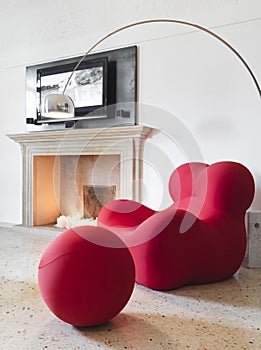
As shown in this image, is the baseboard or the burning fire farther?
the burning fire

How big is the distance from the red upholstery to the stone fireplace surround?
1.02 m

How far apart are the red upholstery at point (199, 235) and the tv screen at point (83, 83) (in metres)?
1.61

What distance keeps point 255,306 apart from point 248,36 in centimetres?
223

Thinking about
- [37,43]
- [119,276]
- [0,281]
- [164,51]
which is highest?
[37,43]

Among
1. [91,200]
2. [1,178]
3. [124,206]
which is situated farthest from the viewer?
[1,178]

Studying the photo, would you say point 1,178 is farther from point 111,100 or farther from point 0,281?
point 0,281

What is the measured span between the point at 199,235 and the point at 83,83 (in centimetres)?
237

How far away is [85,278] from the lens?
1600 millimetres

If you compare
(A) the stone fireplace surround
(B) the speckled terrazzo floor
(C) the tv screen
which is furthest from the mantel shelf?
(B) the speckled terrazzo floor

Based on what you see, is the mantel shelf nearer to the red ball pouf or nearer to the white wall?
the white wall

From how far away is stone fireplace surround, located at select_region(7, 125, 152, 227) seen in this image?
3713 millimetres

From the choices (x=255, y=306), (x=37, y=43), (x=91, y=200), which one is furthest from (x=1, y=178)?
(x=255, y=306)

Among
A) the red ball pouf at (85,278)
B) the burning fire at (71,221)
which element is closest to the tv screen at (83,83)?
the burning fire at (71,221)

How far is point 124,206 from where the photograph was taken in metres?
2.90
